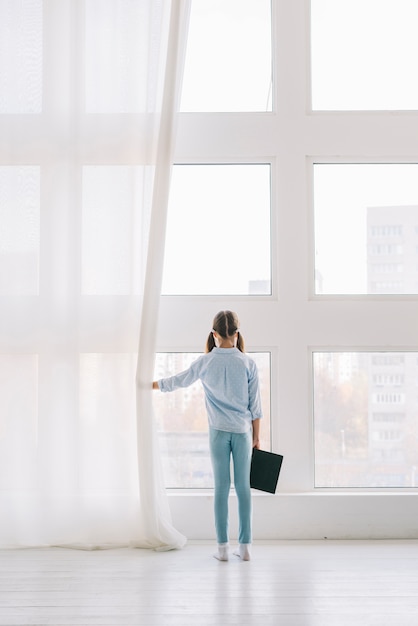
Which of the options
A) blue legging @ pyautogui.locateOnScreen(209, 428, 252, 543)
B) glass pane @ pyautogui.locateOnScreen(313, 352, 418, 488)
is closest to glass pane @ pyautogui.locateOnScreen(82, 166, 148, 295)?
blue legging @ pyautogui.locateOnScreen(209, 428, 252, 543)

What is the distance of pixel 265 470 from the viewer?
11.0 feet

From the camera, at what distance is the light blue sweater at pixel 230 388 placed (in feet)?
10.7

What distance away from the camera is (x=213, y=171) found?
3.82 m

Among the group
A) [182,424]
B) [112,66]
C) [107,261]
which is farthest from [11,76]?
[182,424]

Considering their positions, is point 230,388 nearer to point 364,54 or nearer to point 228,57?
point 228,57

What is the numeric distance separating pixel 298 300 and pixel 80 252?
3.69ft

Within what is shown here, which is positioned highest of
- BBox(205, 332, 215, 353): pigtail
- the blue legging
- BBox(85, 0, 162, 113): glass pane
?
BBox(85, 0, 162, 113): glass pane

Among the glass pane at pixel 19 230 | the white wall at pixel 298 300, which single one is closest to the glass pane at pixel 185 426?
the white wall at pixel 298 300

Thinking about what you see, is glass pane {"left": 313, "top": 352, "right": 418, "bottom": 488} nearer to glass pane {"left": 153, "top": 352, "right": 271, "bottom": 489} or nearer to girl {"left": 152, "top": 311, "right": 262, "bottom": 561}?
glass pane {"left": 153, "top": 352, "right": 271, "bottom": 489}

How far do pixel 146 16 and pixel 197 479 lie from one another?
2304mm

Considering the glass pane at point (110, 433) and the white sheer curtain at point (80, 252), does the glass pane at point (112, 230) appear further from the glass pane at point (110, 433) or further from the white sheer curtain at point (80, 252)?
the glass pane at point (110, 433)

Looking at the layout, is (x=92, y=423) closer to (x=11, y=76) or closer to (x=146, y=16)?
(x=11, y=76)

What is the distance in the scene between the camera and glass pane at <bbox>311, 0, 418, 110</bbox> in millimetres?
3826

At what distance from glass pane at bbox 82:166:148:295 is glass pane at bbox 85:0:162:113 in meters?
0.33
